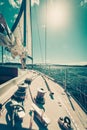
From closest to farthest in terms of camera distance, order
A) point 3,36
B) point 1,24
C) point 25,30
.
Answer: point 1,24
point 3,36
point 25,30

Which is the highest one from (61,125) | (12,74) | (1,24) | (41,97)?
(1,24)

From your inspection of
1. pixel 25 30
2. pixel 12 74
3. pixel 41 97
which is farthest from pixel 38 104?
pixel 25 30

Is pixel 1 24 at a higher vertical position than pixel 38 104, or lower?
higher

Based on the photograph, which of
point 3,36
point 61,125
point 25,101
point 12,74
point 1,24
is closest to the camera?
point 61,125

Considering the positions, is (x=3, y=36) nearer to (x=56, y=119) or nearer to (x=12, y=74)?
(x=56, y=119)

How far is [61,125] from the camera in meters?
2.68

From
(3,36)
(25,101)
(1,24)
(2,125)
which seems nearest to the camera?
(2,125)

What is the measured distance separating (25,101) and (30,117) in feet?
3.00

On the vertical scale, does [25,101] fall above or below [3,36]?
below

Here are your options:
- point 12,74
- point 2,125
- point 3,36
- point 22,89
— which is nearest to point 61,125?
point 2,125

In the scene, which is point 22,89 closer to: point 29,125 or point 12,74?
point 29,125

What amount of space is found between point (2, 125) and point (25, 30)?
6.98m

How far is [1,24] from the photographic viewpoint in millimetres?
3164

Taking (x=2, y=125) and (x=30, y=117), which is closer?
(x=2, y=125)
